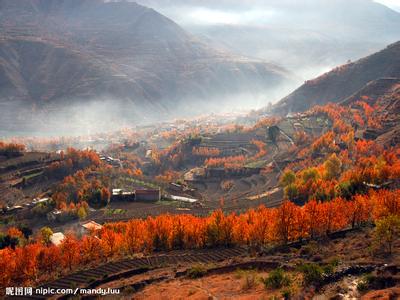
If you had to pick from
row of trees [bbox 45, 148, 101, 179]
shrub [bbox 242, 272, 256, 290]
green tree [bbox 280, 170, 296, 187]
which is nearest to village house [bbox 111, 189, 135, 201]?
row of trees [bbox 45, 148, 101, 179]

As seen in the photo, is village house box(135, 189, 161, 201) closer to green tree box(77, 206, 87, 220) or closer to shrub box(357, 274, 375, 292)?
green tree box(77, 206, 87, 220)

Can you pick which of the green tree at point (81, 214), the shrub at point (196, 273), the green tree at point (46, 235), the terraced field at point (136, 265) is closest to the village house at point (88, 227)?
the green tree at point (46, 235)

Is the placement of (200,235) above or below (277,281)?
below

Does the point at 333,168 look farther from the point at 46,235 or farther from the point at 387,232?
the point at 46,235

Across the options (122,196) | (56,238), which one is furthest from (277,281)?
(122,196)

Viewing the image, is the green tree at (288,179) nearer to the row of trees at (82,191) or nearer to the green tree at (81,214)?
the row of trees at (82,191)

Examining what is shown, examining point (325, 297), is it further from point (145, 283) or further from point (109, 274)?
point (109, 274)

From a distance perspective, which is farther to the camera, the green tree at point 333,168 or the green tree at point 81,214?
the green tree at point 333,168

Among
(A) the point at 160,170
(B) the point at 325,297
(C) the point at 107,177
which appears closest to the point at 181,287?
(B) the point at 325,297

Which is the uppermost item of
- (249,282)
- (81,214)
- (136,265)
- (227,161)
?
(227,161)
